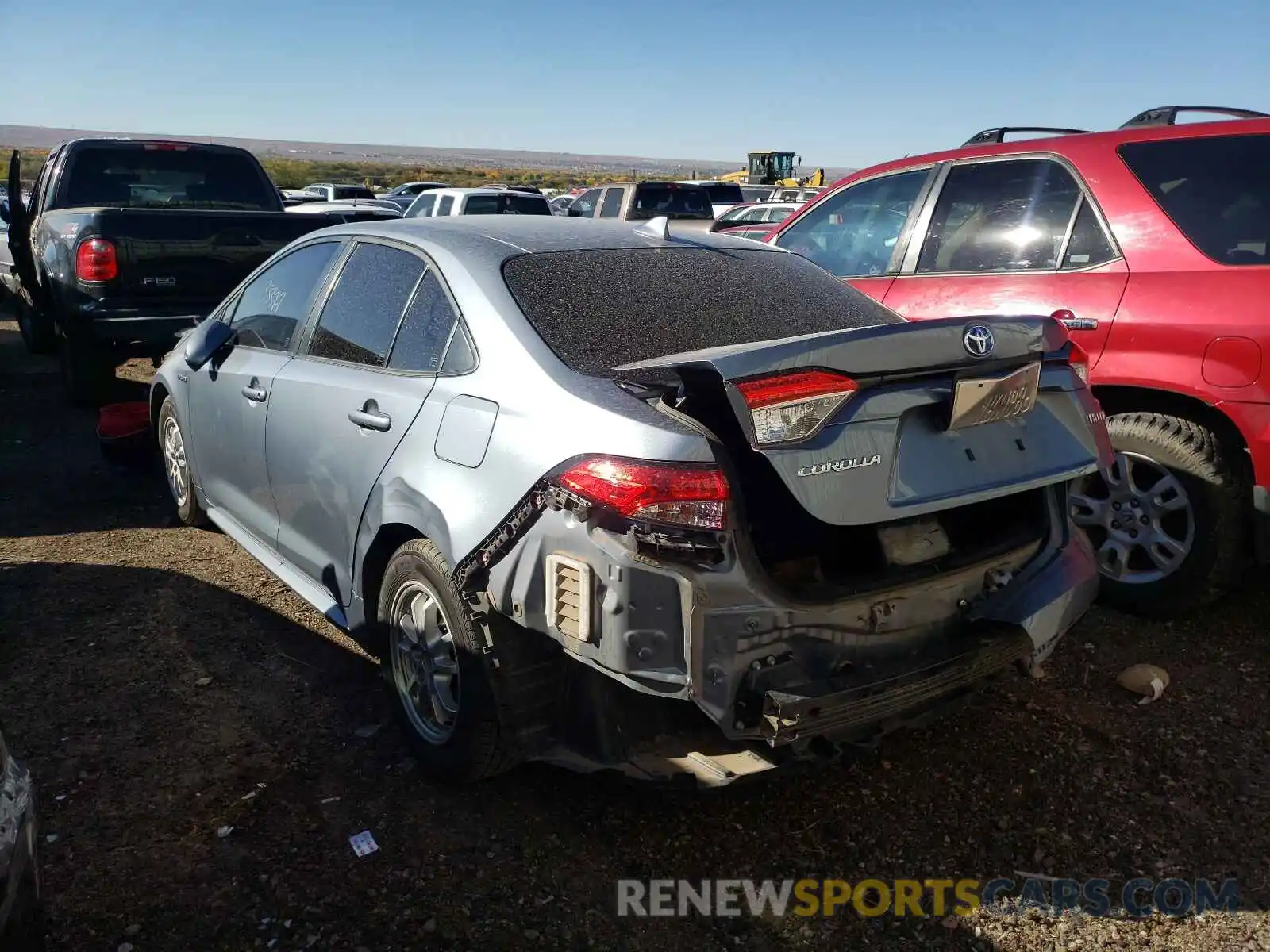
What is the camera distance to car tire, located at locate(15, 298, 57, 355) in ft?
30.2

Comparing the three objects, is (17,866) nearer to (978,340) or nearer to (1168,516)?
(978,340)

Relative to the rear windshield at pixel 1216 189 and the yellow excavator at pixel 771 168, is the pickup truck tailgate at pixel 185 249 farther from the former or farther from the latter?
the yellow excavator at pixel 771 168

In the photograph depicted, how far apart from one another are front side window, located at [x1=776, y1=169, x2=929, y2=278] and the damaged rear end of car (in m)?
2.30

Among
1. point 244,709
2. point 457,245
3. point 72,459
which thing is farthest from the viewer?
point 72,459

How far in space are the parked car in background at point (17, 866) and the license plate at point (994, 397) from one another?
89.6 inches

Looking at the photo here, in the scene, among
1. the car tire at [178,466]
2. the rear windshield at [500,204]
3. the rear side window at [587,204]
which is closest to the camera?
the car tire at [178,466]

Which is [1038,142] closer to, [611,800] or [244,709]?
[611,800]

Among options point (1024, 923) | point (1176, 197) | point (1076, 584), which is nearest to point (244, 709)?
point (1024, 923)

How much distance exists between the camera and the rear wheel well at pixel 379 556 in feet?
10.0

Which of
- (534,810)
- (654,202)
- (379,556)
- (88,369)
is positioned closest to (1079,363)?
(534,810)

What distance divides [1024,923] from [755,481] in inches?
53.3

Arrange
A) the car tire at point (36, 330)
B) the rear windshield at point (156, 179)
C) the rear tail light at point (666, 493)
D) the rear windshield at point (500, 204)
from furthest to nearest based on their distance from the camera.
A: the rear windshield at point (500, 204) → the car tire at point (36, 330) → the rear windshield at point (156, 179) → the rear tail light at point (666, 493)

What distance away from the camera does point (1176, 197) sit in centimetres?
403

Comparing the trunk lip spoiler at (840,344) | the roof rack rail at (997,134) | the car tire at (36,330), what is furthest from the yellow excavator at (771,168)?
the trunk lip spoiler at (840,344)
